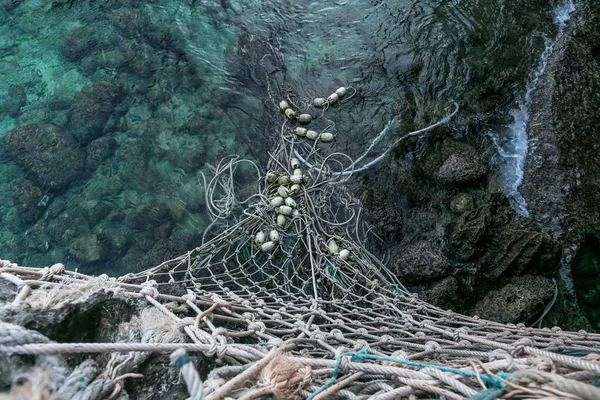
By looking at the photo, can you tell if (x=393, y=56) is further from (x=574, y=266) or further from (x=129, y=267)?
(x=129, y=267)

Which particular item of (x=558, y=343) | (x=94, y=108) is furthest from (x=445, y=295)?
(x=94, y=108)

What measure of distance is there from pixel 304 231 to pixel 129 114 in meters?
3.19

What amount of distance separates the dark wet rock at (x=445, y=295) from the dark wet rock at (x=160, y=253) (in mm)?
2879

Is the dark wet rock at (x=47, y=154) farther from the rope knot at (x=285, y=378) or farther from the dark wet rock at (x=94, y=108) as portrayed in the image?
the rope knot at (x=285, y=378)

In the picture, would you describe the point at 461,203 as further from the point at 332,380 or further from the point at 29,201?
the point at 29,201

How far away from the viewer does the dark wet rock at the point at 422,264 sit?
4.18 m

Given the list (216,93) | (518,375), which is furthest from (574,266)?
(216,93)

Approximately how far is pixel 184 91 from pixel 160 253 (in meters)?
2.32

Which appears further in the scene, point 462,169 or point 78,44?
point 78,44

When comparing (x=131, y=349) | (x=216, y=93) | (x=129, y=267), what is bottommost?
(x=129, y=267)

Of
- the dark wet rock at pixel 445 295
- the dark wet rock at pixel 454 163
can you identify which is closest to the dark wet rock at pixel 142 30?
the dark wet rock at pixel 454 163

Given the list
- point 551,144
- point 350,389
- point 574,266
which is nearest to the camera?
point 350,389

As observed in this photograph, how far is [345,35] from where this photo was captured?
582 centimetres

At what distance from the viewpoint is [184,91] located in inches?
237
